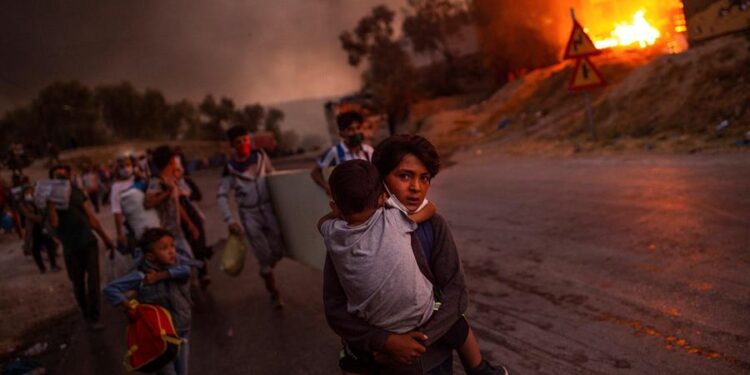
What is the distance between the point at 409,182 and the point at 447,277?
16.2 inches

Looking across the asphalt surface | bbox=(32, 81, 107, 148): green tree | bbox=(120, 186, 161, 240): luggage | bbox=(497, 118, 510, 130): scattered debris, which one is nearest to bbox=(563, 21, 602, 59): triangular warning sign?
the asphalt surface

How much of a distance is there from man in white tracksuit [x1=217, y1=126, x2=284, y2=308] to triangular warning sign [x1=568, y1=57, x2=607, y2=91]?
885 centimetres

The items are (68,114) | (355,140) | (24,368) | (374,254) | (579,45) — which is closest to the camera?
(374,254)

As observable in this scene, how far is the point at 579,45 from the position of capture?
38.7ft

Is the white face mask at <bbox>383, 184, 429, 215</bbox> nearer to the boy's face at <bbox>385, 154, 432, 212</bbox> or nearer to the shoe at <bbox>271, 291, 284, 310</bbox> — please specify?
the boy's face at <bbox>385, 154, 432, 212</bbox>

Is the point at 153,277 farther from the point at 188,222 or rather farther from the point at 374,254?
the point at 188,222

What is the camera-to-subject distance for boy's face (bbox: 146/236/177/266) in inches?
145

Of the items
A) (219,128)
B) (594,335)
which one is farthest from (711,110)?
(219,128)

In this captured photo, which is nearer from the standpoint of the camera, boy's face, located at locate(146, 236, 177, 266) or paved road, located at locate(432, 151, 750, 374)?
paved road, located at locate(432, 151, 750, 374)

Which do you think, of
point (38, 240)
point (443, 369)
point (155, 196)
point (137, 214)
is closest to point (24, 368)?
point (137, 214)

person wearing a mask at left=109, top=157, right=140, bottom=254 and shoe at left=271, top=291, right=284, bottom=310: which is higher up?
person wearing a mask at left=109, top=157, right=140, bottom=254

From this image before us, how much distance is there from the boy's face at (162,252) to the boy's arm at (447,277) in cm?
232

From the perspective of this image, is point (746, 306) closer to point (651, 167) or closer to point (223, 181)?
point (223, 181)

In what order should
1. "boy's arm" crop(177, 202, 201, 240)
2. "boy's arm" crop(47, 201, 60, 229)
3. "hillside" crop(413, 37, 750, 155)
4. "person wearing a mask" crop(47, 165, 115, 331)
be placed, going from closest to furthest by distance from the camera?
"boy's arm" crop(47, 201, 60, 229)
"person wearing a mask" crop(47, 165, 115, 331)
"boy's arm" crop(177, 202, 201, 240)
"hillside" crop(413, 37, 750, 155)
